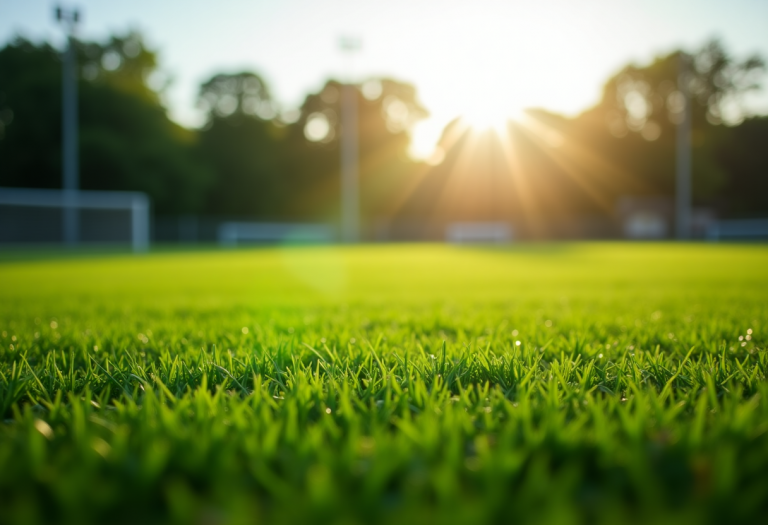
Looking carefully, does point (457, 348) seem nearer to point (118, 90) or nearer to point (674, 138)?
point (118, 90)

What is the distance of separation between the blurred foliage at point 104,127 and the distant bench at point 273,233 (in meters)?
3.87

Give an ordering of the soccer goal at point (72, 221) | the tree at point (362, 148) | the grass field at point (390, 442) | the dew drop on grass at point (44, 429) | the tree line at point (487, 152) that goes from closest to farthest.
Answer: the grass field at point (390, 442) → the dew drop on grass at point (44, 429) → the soccer goal at point (72, 221) → the tree line at point (487, 152) → the tree at point (362, 148)

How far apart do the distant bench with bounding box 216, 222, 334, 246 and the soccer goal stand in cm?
810

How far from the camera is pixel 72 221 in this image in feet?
77.6

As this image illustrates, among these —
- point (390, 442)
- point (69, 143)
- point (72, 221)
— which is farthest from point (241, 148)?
point (390, 442)

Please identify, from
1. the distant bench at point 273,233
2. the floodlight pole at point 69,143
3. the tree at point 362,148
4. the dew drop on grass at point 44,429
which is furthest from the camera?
the tree at point 362,148

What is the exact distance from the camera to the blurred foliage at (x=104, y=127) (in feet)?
102

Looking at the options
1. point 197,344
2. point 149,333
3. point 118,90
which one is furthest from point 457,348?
point 118,90

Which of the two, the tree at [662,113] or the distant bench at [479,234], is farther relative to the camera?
the tree at [662,113]

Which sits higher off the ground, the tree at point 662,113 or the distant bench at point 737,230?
the tree at point 662,113

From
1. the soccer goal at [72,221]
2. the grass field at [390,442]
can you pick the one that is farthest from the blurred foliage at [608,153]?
the grass field at [390,442]

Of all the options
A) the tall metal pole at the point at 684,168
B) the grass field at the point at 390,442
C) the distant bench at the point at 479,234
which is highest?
the tall metal pole at the point at 684,168

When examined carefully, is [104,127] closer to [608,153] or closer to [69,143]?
[69,143]

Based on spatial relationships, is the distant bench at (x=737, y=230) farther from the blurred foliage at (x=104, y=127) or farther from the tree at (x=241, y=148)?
the blurred foliage at (x=104, y=127)
